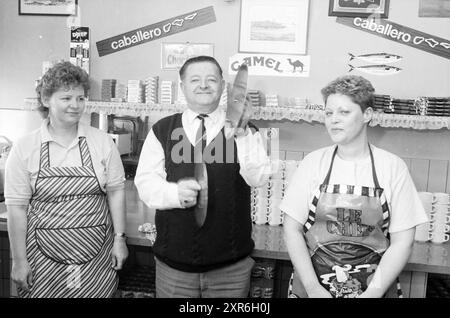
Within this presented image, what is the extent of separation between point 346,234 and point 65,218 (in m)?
0.68

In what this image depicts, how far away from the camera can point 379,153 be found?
104 cm

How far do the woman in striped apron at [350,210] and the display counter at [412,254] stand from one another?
25 cm

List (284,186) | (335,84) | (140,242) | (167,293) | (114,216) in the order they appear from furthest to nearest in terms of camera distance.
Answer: (284,186), (140,242), (114,216), (167,293), (335,84)

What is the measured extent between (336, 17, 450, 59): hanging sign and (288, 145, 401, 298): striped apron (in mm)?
1166

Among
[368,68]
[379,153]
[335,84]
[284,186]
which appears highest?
[368,68]

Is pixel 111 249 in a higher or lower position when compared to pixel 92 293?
higher

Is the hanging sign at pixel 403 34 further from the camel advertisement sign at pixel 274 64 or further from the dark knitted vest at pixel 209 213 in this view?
the dark knitted vest at pixel 209 213

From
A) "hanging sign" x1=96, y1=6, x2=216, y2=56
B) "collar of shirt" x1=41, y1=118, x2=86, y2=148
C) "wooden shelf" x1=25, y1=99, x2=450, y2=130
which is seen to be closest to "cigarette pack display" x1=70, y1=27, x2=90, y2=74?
"hanging sign" x1=96, y1=6, x2=216, y2=56

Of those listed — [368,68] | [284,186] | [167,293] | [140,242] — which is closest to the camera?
[167,293]

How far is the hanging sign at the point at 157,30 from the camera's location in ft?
7.09

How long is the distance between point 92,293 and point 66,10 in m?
1.41

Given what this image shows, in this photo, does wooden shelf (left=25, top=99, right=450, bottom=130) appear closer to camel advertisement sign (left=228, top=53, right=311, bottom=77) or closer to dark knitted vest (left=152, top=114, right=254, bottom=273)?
camel advertisement sign (left=228, top=53, right=311, bottom=77)
